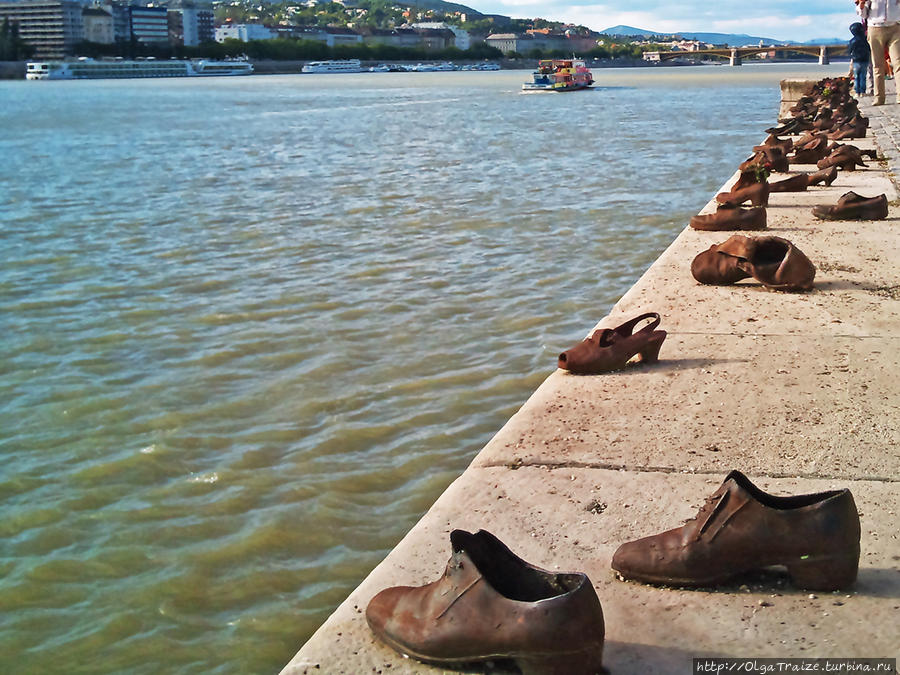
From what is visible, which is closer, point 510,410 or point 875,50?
point 510,410

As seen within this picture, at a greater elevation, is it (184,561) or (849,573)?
(849,573)

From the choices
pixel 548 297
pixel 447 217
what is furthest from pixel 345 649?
pixel 447 217

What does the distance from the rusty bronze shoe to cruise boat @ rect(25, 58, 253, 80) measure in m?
151

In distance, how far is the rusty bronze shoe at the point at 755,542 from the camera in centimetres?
279

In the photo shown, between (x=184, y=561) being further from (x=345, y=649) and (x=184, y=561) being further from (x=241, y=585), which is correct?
(x=345, y=649)

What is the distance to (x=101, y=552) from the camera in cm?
413

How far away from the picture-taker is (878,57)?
1862 centimetres

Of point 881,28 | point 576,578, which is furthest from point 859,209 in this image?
point 881,28

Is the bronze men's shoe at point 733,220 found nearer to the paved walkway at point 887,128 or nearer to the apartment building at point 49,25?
the paved walkway at point 887,128

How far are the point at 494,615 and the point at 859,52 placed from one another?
2442 centimetres

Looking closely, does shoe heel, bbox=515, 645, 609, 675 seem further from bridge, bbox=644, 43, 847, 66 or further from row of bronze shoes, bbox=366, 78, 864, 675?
bridge, bbox=644, 43, 847, 66

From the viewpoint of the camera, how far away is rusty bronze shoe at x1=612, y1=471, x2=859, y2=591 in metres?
2.79

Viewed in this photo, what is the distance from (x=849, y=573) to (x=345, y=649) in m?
1.29

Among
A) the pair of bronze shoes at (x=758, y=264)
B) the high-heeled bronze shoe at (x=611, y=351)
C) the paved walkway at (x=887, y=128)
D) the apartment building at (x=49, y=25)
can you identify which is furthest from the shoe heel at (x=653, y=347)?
the apartment building at (x=49, y=25)
